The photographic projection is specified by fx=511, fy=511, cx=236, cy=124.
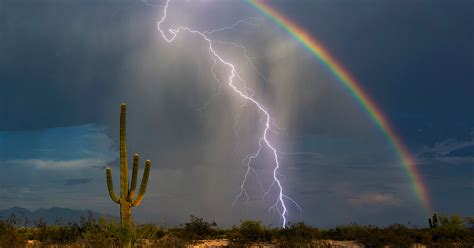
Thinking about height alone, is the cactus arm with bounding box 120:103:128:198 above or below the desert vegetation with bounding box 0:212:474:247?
above

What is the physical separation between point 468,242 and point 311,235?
8872 mm

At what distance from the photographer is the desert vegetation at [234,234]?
20.8 metres

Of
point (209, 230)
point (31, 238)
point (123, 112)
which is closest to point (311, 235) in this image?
point (209, 230)

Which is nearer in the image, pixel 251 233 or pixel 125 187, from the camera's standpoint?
pixel 125 187

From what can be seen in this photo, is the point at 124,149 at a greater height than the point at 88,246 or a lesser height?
greater

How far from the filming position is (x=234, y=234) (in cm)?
2636

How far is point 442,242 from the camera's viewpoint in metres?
27.6

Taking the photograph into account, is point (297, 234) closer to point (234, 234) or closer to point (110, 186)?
point (234, 234)

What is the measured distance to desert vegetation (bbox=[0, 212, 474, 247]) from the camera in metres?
20.8

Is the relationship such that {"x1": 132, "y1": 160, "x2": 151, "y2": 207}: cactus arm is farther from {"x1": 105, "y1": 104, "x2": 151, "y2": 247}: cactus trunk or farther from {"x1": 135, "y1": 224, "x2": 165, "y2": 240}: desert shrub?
{"x1": 135, "y1": 224, "x2": 165, "y2": 240}: desert shrub

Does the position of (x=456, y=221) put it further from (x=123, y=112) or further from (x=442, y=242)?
(x=123, y=112)

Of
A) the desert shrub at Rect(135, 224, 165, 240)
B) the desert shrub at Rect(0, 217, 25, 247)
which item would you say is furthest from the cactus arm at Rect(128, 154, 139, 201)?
the desert shrub at Rect(0, 217, 25, 247)

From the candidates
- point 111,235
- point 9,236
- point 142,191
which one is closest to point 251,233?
point 142,191

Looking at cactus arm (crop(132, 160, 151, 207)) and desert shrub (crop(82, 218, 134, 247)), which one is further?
cactus arm (crop(132, 160, 151, 207))
